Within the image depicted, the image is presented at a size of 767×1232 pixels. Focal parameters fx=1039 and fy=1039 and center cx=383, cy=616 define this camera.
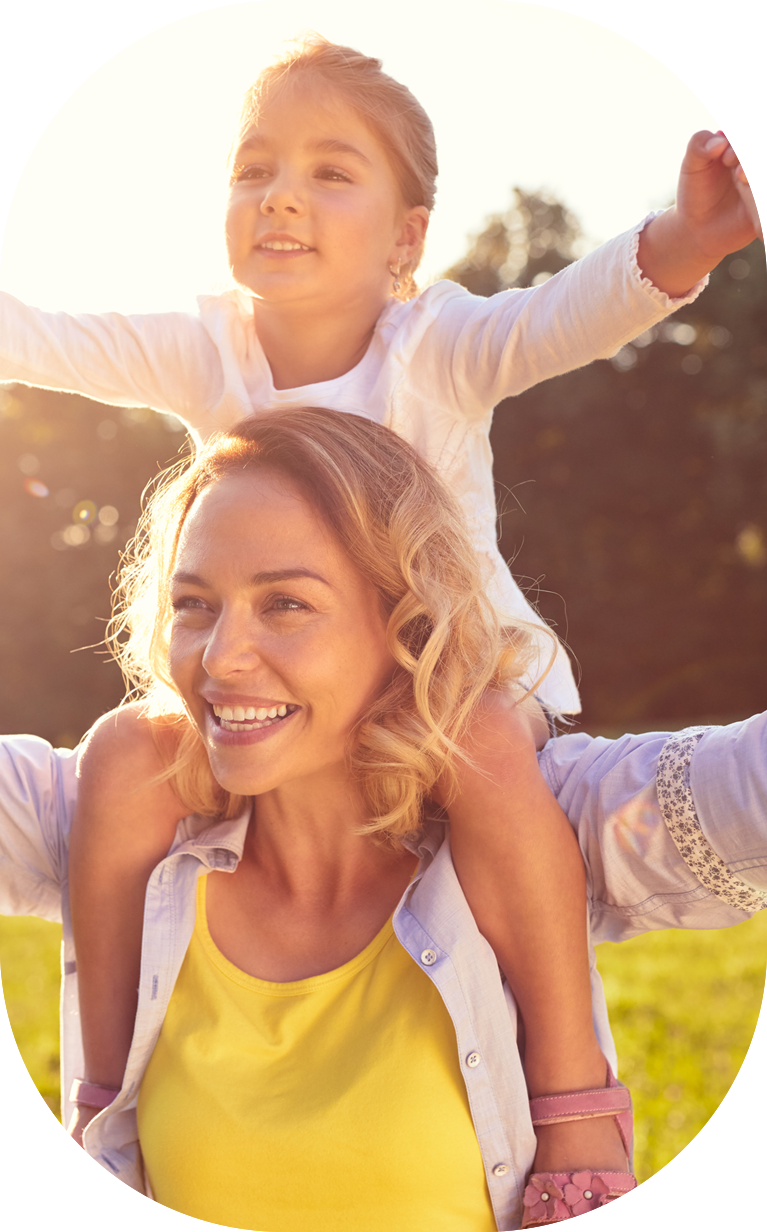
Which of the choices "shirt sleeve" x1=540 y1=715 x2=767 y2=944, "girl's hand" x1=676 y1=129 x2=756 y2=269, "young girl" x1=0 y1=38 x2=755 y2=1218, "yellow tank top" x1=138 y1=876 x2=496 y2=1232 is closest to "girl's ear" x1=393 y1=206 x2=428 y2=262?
"young girl" x1=0 y1=38 x2=755 y2=1218

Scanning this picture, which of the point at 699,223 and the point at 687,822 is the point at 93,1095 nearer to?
the point at 687,822

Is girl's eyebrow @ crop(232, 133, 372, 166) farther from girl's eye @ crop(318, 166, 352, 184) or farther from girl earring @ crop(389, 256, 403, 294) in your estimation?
girl earring @ crop(389, 256, 403, 294)

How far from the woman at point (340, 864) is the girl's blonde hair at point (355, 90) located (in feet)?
1.10

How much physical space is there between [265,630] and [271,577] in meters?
0.04

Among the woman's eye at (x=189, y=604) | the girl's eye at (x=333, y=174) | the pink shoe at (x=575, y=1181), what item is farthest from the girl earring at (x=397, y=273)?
the pink shoe at (x=575, y=1181)

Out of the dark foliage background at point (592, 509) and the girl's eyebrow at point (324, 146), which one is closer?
the girl's eyebrow at point (324, 146)

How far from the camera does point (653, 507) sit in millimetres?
1594

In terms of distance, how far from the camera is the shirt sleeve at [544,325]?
36.7 inches

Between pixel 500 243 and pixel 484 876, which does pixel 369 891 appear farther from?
pixel 500 243

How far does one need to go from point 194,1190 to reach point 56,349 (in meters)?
0.84

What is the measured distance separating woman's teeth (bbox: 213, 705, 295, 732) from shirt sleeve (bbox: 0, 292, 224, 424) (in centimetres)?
46

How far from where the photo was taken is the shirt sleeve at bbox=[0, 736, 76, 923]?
3.41 feet

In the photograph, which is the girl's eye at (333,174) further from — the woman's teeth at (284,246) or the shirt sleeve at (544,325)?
the shirt sleeve at (544,325)

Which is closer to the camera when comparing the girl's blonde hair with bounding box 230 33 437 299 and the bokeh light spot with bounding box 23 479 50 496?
the girl's blonde hair with bounding box 230 33 437 299
